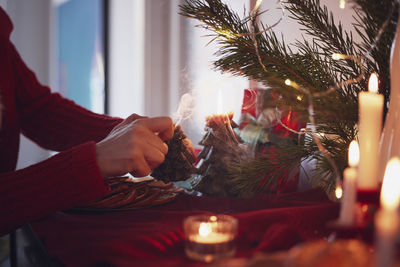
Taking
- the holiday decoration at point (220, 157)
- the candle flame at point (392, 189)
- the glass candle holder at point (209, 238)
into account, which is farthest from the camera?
the holiday decoration at point (220, 157)

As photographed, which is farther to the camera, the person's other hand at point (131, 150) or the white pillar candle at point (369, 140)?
the person's other hand at point (131, 150)

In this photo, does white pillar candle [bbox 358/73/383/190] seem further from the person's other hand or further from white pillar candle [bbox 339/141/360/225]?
the person's other hand

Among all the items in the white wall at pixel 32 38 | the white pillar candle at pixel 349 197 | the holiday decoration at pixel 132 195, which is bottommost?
the holiday decoration at pixel 132 195

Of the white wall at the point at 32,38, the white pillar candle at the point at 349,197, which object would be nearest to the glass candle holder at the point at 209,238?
the white pillar candle at the point at 349,197

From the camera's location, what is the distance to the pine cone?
0.58 m

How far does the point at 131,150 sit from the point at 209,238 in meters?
0.18

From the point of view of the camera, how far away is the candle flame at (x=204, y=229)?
1.07 ft

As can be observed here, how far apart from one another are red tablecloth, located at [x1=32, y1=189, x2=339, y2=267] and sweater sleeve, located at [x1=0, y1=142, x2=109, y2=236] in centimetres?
3

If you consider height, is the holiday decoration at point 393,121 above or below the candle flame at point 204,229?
above

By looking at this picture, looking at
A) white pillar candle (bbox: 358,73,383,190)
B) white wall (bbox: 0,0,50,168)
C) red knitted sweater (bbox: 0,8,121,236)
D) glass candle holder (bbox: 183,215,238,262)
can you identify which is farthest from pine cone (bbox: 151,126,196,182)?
white wall (bbox: 0,0,50,168)

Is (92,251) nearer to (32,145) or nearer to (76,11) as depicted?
→ (32,145)

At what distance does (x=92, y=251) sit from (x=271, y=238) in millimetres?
163

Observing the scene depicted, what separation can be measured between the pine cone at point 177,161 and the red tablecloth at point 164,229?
0.04 meters

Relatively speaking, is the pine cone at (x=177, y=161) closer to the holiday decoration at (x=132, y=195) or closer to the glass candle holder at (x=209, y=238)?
the holiday decoration at (x=132, y=195)
